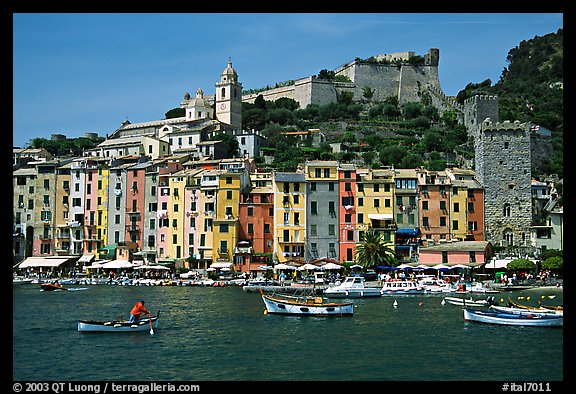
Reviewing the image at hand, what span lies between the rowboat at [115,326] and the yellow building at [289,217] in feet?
84.5

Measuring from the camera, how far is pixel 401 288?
4125 cm

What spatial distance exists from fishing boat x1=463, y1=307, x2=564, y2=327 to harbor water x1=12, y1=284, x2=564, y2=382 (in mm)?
387

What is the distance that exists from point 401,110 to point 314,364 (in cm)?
8535

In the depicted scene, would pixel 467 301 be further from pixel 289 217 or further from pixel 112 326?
pixel 289 217

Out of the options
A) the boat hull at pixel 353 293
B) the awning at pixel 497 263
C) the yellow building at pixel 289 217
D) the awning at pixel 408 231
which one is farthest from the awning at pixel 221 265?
the awning at pixel 497 263

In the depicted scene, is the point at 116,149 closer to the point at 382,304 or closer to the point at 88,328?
the point at 382,304

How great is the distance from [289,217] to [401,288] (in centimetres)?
1320

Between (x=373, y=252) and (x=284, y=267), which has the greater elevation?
(x=373, y=252)

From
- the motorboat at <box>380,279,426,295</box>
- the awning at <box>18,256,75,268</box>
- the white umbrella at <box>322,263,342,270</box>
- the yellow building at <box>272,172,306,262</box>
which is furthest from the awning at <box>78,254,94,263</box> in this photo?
the motorboat at <box>380,279,426,295</box>

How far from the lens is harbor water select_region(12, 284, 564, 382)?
59.0ft

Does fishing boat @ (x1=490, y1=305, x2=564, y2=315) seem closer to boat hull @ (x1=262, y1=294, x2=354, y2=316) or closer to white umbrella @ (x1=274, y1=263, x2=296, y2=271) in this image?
boat hull @ (x1=262, y1=294, x2=354, y2=316)

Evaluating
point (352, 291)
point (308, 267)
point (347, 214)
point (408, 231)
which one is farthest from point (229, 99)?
point (352, 291)
